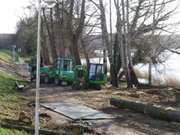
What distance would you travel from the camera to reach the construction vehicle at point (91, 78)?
1021 inches

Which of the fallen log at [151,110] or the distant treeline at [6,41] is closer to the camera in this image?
the fallen log at [151,110]

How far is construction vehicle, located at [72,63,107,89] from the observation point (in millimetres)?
25941

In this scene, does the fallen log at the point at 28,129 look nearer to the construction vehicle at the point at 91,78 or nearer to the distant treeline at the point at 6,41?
the construction vehicle at the point at 91,78

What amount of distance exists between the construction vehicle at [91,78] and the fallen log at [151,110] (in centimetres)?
817

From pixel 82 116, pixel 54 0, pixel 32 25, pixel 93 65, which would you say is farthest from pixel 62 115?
pixel 32 25

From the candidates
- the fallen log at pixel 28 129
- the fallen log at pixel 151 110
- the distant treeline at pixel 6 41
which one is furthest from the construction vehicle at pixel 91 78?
the distant treeline at pixel 6 41

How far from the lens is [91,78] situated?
1024 inches

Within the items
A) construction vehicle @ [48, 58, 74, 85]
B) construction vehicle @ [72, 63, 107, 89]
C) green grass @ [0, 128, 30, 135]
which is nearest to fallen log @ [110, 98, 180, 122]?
green grass @ [0, 128, 30, 135]

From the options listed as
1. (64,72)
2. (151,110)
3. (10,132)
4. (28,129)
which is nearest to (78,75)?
(64,72)

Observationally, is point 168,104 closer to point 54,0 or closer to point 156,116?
point 156,116

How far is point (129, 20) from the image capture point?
29.4 meters

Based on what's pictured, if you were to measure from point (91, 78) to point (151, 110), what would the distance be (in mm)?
11104

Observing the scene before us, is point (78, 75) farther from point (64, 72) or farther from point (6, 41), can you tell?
point (6, 41)

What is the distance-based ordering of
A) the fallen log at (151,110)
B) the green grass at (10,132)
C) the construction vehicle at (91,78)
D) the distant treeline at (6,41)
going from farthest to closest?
the distant treeline at (6,41) < the construction vehicle at (91,78) < the fallen log at (151,110) < the green grass at (10,132)
